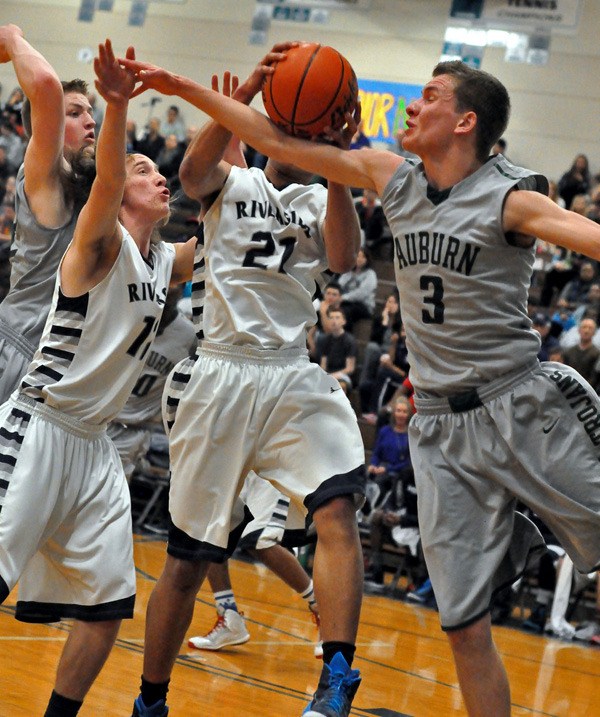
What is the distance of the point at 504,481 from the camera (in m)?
3.63

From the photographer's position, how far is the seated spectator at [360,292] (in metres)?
14.7

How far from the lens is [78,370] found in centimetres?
386

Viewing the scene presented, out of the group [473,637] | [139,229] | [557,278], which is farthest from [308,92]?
[557,278]

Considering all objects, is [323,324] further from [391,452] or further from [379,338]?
[391,452]

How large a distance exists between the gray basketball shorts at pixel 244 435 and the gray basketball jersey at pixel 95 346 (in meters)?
0.39

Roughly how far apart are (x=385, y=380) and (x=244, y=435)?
8738 millimetres

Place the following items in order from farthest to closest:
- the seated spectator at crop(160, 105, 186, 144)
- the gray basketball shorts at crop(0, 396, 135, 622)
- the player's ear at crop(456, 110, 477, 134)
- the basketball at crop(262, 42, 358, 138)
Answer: the seated spectator at crop(160, 105, 186, 144)
the basketball at crop(262, 42, 358, 138)
the player's ear at crop(456, 110, 477, 134)
the gray basketball shorts at crop(0, 396, 135, 622)

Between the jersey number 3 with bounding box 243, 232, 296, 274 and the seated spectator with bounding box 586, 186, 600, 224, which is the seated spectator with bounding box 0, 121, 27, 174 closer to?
the seated spectator with bounding box 586, 186, 600, 224

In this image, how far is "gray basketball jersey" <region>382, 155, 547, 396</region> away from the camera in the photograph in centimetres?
362

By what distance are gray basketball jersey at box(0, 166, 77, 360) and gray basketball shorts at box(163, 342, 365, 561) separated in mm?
770

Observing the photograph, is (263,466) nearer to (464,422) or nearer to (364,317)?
(464,422)

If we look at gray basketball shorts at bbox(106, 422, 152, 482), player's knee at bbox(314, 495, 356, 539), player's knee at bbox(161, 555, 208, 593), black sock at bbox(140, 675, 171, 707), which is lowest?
gray basketball shorts at bbox(106, 422, 152, 482)

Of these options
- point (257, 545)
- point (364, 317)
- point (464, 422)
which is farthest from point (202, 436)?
point (364, 317)

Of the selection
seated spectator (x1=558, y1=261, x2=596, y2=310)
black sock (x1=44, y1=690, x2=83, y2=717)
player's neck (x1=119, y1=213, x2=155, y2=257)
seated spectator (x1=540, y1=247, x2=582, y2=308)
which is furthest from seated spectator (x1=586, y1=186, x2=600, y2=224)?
black sock (x1=44, y1=690, x2=83, y2=717)
